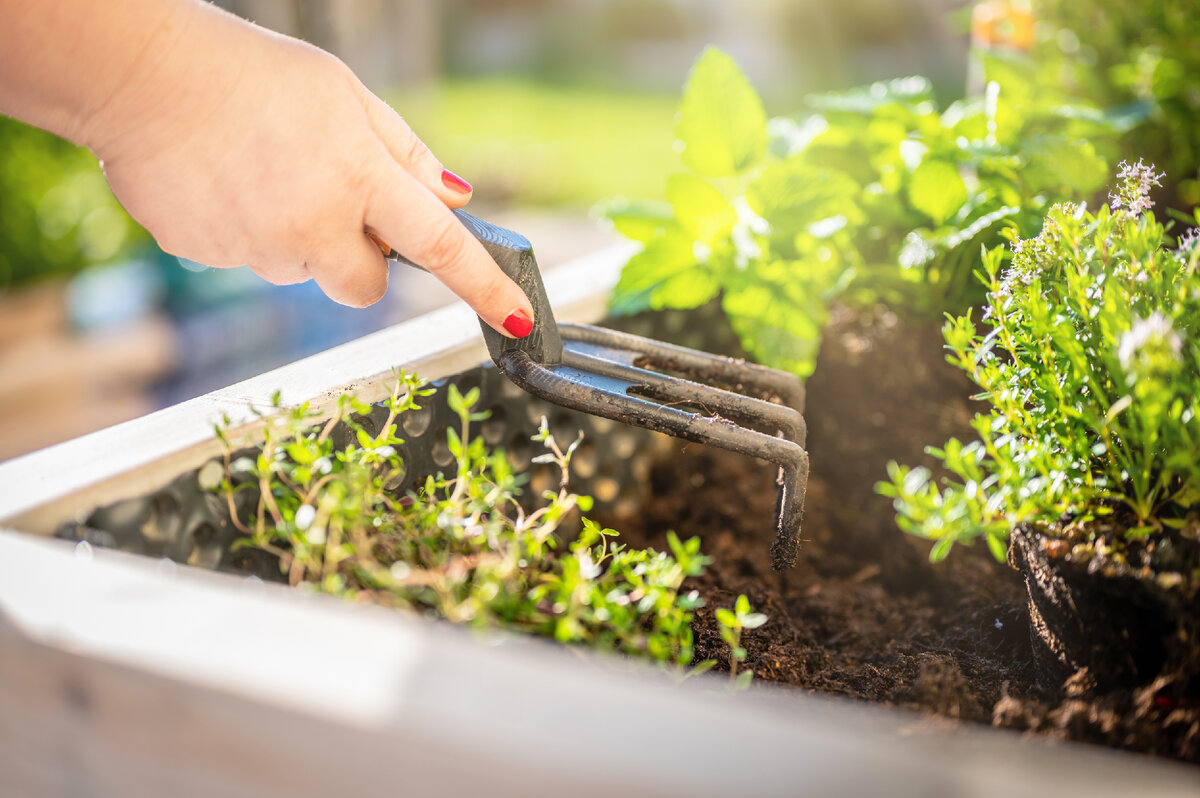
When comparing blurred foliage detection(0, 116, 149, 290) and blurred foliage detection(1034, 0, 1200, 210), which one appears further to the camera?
blurred foliage detection(0, 116, 149, 290)

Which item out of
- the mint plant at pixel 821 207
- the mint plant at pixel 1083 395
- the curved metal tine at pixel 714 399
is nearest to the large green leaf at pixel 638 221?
the mint plant at pixel 821 207

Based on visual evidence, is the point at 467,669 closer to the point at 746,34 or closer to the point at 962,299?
the point at 962,299

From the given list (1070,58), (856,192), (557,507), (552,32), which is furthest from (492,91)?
(557,507)

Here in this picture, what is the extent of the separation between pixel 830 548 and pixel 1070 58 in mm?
1197

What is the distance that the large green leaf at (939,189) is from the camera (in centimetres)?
90

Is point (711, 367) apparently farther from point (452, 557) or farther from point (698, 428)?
point (452, 557)

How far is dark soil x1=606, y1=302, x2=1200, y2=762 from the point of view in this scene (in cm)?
54

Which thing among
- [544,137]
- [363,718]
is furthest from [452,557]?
[544,137]

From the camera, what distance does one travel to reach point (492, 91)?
5977 millimetres

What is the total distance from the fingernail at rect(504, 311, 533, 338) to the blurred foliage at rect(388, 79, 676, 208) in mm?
3151

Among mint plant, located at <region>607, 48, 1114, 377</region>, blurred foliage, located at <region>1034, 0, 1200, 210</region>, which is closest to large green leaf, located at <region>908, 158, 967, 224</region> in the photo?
mint plant, located at <region>607, 48, 1114, 377</region>

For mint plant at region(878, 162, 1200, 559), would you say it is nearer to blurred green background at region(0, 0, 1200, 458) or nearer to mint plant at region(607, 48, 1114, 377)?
mint plant at region(607, 48, 1114, 377)

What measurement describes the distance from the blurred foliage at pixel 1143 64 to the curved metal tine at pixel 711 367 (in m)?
0.81

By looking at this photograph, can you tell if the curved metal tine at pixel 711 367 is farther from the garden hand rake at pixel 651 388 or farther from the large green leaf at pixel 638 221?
the large green leaf at pixel 638 221
